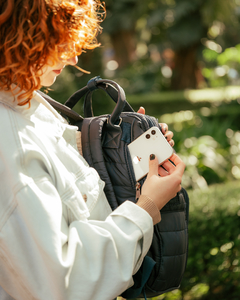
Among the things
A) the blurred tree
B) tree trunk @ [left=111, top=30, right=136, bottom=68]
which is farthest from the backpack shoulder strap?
tree trunk @ [left=111, top=30, right=136, bottom=68]

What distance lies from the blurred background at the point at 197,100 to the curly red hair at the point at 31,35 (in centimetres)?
195

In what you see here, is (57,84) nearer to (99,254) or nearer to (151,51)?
(99,254)

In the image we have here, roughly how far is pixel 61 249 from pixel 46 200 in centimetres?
14

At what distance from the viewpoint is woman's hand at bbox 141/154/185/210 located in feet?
3.44

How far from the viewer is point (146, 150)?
3.92 ft

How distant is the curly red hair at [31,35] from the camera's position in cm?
84

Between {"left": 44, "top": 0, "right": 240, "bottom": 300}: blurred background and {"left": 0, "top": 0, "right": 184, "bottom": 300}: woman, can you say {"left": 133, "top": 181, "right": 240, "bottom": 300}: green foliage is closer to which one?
{"left": 44, "top": 0, "right": 240, "bottom": 300}: blurred background

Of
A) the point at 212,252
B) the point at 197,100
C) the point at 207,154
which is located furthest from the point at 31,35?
the point at 197,100

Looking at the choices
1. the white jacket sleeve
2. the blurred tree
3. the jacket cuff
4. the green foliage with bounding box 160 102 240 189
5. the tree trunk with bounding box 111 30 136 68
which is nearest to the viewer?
the white jacket sleeve

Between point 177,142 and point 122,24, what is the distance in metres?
11.8

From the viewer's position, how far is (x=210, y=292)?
2549 millimetres

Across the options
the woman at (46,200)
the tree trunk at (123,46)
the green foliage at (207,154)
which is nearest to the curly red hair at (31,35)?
the woman at (46,200)

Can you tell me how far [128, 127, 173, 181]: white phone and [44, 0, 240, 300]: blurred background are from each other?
147cm

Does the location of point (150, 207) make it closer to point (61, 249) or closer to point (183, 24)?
point (61, 249)
